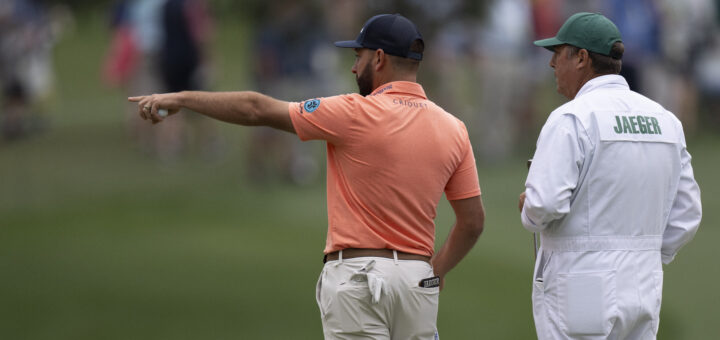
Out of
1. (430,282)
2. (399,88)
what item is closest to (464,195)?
(430,282)

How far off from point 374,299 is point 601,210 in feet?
3.22

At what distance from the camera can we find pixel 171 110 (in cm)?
427

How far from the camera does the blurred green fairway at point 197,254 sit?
30.5 ft

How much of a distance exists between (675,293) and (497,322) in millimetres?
1946

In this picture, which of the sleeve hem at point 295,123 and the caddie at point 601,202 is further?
the sleeve hem at point 295,123

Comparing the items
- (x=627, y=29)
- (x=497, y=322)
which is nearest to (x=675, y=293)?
(x=497, y=322)

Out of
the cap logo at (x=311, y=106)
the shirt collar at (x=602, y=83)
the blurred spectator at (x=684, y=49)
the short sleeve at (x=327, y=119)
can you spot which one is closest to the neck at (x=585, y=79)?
the shirt collar at (x=602, y=83)

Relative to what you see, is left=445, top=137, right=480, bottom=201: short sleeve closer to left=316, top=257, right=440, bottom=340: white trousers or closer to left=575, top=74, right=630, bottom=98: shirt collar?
left=316, top=257, right=440, bottom=340: white trousers

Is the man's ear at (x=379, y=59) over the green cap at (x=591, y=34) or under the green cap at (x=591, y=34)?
under

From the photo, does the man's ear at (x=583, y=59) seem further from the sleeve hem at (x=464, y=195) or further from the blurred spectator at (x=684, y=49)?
the blurred spectator at (x=684, y=49)

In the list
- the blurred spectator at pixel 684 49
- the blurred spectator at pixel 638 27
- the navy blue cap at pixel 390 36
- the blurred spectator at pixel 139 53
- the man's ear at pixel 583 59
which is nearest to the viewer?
the man's ear at pixel 583 59

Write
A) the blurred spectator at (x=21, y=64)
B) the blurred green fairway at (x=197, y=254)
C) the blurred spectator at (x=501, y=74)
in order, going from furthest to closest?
the blurred spectator at (x=21, y=64), the blurred spectator at (x=501, y=74), the blurred green fairway at (x=197, y=254)

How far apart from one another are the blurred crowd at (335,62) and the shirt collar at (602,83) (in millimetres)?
9426

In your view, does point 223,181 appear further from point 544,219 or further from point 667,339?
point 544,219
